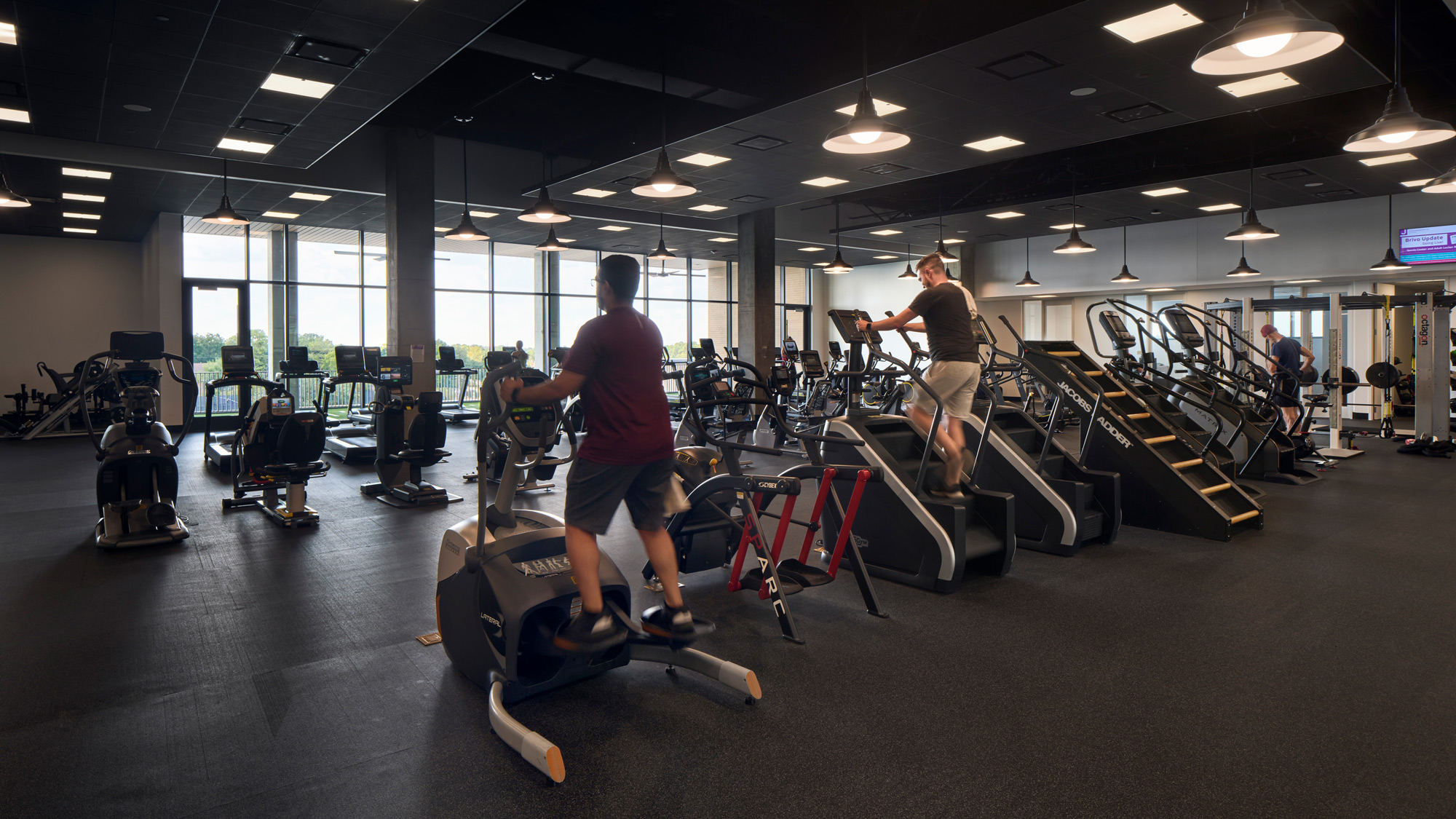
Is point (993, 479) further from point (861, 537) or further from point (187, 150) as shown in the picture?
point (187, 150)

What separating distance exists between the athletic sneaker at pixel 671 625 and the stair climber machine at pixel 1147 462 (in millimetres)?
3607

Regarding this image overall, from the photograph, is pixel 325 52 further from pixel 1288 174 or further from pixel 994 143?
pixel 1288 174

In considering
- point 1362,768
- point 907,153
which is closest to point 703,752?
point 1362,768

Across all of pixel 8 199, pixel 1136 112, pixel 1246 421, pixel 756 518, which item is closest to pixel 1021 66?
pixel 1136 112

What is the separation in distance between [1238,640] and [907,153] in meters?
6.73

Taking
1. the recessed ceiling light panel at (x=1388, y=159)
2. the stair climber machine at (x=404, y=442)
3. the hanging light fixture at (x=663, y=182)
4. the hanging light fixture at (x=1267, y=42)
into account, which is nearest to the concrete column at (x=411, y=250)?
the stair climber machine at (x=404, y=442)

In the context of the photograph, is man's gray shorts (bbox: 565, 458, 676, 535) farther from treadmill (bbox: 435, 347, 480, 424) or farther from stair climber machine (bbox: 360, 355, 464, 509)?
treadmill (bbox: 435, 347, 480, 424)

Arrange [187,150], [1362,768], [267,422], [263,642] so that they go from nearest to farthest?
1. [1362,768]
2. [263,642]
3. [267,422]
4. [187,150]

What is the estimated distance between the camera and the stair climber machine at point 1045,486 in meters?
4.83

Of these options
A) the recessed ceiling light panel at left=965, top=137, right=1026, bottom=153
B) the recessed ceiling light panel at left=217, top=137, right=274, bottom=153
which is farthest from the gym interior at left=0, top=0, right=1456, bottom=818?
the recessed ceiling light panel at left=217, top=137, right=274, bottom=153

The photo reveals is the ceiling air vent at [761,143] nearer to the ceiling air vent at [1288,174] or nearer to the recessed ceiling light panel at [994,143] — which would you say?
the recessed ceiling light panel at [994,143]

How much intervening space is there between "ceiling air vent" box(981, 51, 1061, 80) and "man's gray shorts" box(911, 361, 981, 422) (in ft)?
9.15

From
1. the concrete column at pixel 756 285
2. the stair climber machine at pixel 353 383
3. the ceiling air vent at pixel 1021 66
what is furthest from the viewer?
the concrete column at pixel 756 285

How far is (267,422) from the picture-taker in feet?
19.3
